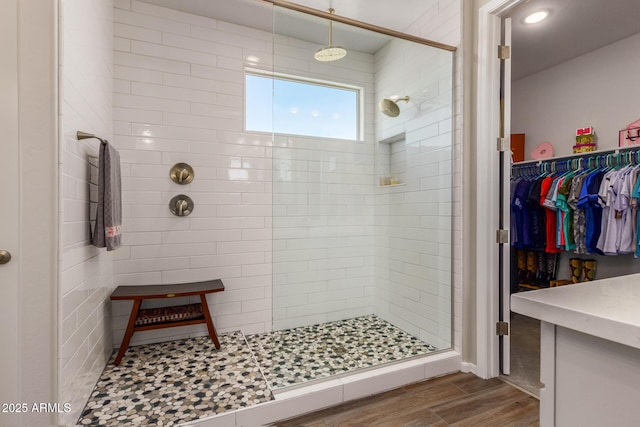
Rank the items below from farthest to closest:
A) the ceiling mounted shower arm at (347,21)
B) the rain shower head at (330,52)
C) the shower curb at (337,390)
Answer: the rain shower head at (330,52)
the ceiling mounted shower arm at (347,21)
the shower curb at (337,390)

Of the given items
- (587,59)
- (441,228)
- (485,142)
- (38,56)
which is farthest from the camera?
(587,59)

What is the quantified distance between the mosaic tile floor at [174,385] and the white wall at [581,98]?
13.3 feet

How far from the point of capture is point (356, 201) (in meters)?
2.46

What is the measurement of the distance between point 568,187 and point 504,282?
5.45 ft

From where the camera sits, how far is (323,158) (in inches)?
89.4

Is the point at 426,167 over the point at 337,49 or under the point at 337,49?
under

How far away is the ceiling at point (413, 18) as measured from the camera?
2.26 m

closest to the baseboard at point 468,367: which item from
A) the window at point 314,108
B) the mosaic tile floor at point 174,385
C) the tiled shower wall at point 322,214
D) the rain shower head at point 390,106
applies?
the tiled shower wall at point 322,214

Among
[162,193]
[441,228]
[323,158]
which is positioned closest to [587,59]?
[441,228]

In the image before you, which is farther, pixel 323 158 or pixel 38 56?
pixel 323 158

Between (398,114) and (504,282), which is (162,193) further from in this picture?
(504,282)

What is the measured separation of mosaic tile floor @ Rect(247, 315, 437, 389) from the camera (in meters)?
2.06

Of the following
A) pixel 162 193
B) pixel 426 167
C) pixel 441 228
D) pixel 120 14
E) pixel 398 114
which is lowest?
pixel 441 228

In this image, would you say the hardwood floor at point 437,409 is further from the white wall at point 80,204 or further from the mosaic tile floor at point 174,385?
the white wall at point 80,204
